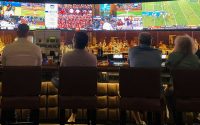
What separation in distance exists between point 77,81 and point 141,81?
2.38ft

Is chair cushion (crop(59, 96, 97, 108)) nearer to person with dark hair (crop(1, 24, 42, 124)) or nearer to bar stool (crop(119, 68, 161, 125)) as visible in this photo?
bar stool (crop(119, 68, 161, 125))

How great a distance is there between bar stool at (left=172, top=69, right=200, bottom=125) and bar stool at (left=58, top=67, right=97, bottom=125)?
949 millimetres

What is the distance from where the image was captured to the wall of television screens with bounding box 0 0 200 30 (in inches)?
330

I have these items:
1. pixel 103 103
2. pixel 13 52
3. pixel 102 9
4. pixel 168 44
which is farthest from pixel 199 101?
pixel 102 9

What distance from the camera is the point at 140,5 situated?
8656 millimetres

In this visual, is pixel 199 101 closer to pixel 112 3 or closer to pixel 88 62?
pixel 88 62

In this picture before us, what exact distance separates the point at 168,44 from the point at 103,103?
3774 mm

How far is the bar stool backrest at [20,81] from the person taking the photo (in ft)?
12.8

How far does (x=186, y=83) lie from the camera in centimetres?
398

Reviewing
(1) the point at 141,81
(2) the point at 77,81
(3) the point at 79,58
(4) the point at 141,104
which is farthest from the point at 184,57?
(2) the point at 77,81

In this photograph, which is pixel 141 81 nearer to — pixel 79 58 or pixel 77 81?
pixel 77 81

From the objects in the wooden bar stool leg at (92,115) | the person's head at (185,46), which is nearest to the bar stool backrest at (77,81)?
the wooden bar stool leg at (92,115)

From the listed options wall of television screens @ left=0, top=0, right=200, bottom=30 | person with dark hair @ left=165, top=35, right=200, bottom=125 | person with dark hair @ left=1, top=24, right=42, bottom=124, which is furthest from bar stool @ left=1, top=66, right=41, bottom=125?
wall of television screens @ left=0, top=0, right=200, bottom=30

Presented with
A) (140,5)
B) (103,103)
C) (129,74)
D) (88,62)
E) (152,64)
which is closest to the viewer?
(129,74)
